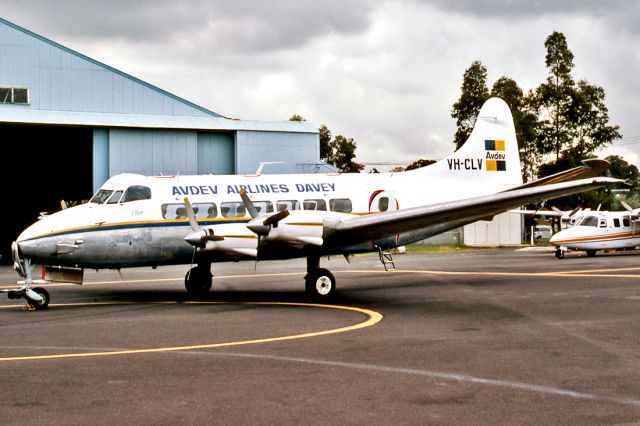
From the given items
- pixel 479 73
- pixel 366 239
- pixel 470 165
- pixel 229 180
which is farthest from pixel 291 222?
pixel 479 73

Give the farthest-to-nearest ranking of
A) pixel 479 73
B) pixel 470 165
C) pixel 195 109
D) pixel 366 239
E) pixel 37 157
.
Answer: pixel 479 73 < pixel 37 157 < pixel 195 109 < pixel 470 165 < pixel 366 239

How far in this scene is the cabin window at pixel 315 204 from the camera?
65.3 ft

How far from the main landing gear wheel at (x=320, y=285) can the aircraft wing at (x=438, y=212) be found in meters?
0.95

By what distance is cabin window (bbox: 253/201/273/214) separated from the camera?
1958cm

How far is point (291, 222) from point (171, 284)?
29.5 feet

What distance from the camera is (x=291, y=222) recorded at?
56.1 feet

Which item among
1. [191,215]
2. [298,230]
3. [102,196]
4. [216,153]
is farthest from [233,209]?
[216,153]

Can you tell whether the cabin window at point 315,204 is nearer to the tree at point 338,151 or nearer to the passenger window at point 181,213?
the passenger window at point 181,213

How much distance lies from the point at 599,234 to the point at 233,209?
962 inches

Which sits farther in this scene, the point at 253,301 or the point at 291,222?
the point at 253,301

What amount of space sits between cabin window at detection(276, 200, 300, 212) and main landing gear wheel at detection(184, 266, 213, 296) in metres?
2.66

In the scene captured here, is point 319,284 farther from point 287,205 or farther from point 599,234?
point 599,234

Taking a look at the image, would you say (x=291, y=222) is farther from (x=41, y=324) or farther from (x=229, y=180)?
(x=41, y=324)

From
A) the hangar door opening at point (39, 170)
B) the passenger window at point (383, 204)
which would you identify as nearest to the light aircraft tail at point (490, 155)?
the passenger window at point (383, 204)
